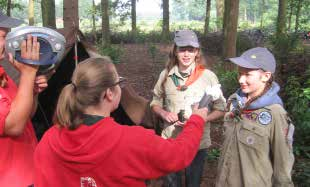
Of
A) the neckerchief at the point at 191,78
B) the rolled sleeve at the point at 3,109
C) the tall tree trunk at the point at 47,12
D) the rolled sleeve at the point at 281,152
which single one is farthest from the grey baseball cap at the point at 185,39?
the tall tree trunk at the point at 47,12

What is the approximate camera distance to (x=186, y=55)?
329 cm

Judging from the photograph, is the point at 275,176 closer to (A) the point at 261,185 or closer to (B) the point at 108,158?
(A) the point at 261,185

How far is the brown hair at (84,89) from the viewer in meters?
1.74

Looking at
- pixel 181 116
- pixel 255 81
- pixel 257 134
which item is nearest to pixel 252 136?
pixel 257 134

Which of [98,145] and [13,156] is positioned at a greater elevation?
[98,145]

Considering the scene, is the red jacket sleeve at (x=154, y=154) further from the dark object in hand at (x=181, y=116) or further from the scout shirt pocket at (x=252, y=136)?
the dark object in hand at (x=181, y=116)

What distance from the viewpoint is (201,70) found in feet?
11.0

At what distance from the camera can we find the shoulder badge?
254 cm

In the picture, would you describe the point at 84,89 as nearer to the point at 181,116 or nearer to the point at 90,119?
the point at 90,119

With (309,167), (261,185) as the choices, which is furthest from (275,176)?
(309,167)

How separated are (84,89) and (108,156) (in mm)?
340

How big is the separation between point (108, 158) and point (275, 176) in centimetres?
138

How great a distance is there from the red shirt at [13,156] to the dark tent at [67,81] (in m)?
1.26

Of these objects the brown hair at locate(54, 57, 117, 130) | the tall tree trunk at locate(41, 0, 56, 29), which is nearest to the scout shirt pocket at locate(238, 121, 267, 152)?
the brown hair at locate(54, 57, 117, 130)
